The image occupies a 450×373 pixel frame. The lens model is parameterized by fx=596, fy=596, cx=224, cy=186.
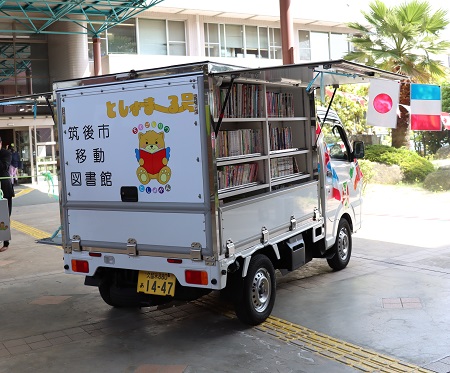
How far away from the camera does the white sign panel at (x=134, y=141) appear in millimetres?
5195

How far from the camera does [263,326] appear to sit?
5.78 metres

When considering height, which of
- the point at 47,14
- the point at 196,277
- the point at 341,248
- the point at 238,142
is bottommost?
the point at 341,248

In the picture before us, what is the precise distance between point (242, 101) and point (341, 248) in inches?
115

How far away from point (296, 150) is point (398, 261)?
2.54 m

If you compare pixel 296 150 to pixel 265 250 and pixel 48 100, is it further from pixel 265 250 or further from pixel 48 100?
pixel 48 100

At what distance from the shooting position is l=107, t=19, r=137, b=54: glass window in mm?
26281

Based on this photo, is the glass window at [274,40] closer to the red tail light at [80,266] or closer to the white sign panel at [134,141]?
the white sign panel at [134,141]

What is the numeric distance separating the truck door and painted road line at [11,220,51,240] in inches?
243

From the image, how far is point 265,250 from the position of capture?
610 cm

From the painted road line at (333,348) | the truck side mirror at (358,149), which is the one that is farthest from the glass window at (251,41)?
the painted road line at (333,348)

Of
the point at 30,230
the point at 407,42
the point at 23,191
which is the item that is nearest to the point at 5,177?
the point at 30,230

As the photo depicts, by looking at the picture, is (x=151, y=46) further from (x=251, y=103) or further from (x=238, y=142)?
(x=238, y=142)

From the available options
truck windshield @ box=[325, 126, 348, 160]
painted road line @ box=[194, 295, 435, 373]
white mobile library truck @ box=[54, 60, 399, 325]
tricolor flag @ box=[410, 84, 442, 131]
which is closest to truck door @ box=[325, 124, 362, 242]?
truck windshield @ box=[325, 126, 348, 160]

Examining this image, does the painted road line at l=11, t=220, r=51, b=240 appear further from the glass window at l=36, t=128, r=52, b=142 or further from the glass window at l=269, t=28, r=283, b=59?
the glass window at l=269, t=28, r=283, b=59
